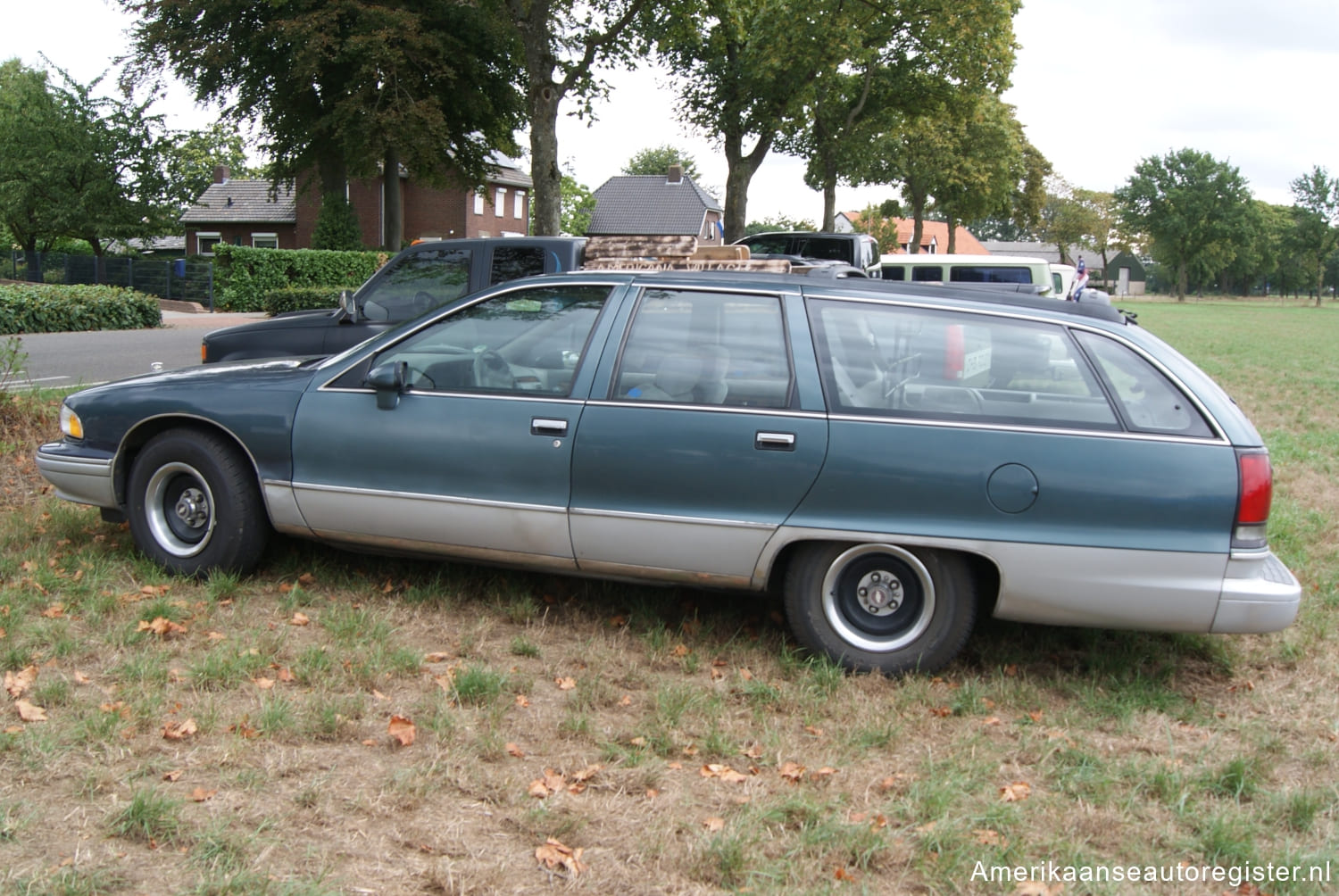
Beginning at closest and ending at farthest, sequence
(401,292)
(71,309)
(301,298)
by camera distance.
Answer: (401,292) < (71,309) < (301,298)

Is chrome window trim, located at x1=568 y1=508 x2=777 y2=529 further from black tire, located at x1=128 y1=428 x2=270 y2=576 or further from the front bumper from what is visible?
the front bumper

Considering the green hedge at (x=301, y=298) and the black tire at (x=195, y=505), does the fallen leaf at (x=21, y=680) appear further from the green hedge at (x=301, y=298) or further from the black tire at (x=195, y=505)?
the green hedge at (x=301, y=298)

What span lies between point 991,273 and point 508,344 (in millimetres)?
16735

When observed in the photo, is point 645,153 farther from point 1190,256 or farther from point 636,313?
point 636,313

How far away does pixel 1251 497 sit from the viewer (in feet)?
13.9

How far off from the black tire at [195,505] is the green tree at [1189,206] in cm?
11470

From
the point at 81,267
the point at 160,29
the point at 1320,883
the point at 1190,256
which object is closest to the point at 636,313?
the point at 1320,883

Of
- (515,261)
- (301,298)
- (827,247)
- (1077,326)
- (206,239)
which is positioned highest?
(206,239)

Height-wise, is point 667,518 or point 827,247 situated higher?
point 827,247

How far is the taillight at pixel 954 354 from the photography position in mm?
4637

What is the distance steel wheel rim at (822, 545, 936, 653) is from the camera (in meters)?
4.61

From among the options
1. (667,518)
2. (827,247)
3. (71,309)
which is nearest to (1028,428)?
(667,518)

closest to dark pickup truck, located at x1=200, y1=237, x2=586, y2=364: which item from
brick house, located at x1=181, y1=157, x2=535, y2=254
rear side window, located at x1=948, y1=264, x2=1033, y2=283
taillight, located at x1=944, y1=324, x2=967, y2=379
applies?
taillight, located at x1=944, y1=324, x2=967, y2=379

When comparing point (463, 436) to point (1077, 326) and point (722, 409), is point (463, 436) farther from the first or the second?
point (1077, 326)
